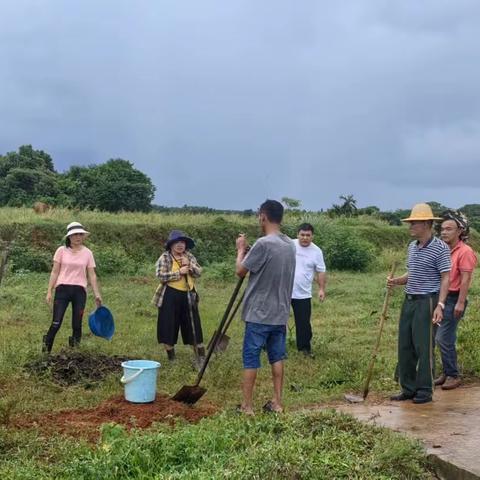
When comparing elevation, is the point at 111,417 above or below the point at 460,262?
below

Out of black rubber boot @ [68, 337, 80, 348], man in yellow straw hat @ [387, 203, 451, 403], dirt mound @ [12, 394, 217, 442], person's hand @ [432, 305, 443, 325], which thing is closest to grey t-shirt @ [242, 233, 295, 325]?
dirt mound @ [12, 394, 217, 442]

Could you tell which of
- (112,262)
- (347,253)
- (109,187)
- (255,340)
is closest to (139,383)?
(255,340)

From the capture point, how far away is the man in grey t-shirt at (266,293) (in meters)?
5.53

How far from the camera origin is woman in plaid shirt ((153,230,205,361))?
786 cm

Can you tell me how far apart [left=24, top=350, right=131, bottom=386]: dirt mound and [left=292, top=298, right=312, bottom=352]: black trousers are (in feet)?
7.67

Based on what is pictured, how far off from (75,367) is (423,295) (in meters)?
3.75

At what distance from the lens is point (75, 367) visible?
7.09 m

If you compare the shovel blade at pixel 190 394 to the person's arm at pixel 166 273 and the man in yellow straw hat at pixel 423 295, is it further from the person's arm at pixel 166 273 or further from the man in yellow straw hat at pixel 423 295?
the person's arm at pixel 166 273

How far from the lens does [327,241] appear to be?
23438 millimetres

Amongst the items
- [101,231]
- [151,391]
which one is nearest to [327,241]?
[101,231]

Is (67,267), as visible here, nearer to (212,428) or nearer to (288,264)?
(288,264)

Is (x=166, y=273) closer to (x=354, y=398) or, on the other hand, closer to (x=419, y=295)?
(x=354, y=398)

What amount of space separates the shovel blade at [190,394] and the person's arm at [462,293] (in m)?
2.68

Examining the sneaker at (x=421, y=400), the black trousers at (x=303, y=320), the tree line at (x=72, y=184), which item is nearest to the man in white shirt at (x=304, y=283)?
the black trousers at (x=303, y=320)
